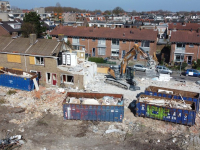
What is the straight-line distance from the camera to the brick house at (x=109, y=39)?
44969 mm

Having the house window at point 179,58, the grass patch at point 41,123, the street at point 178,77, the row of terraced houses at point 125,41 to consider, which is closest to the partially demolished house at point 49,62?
the grass patch at point 41,123

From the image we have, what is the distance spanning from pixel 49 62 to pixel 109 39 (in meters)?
21.0

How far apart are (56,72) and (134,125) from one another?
43.5 feet

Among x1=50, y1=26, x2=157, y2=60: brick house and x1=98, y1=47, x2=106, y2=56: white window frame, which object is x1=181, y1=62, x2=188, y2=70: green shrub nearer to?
x1=50, y1=26, x2=157, y2=60: brick house

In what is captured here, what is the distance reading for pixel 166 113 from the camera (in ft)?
66.1

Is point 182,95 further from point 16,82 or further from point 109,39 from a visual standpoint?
point 109,39

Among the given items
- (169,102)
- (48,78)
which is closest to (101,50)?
(48,78)

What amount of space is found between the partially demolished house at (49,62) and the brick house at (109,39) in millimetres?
16397

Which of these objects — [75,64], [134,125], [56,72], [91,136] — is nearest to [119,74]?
[75,64]

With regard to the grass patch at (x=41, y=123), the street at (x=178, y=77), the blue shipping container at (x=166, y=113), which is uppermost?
the street at (x=178, y=77)

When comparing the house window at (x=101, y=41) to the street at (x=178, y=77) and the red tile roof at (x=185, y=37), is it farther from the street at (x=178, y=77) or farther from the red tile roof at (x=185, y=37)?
the red tile roof at (x=185, y=37)

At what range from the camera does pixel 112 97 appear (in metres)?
22.8

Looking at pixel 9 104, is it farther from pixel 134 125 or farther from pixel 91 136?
pixel 134 125

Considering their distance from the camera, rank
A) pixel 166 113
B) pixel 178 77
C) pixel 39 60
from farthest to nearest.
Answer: pixel 178 77 → pixel 39 60 → pixel 166 113
